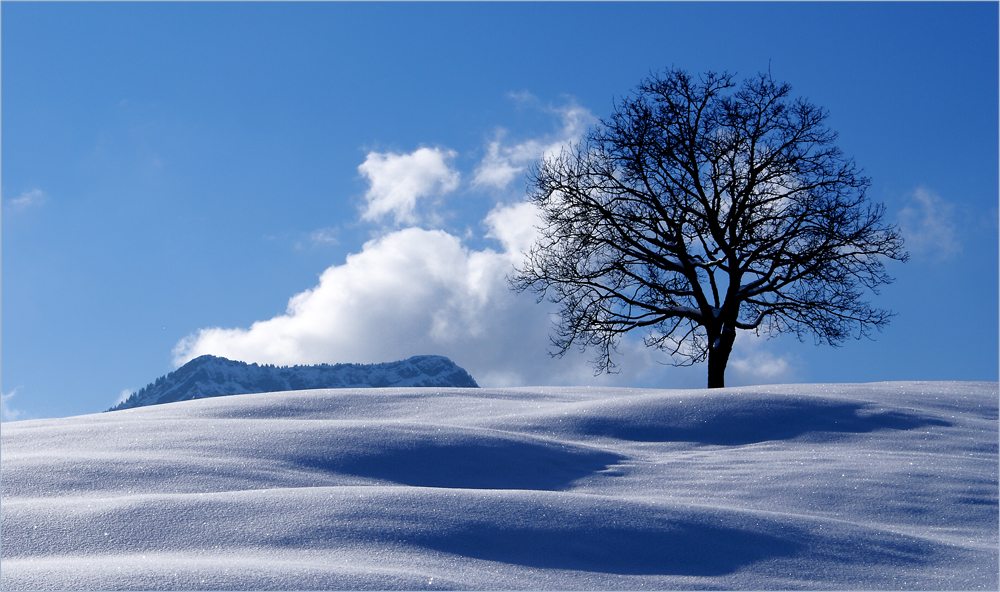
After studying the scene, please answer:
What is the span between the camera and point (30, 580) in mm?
2502

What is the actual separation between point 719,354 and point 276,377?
522 ft

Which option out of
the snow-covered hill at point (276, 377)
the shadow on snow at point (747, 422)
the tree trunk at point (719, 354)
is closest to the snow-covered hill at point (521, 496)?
the shadow on snow at point (747, 422)

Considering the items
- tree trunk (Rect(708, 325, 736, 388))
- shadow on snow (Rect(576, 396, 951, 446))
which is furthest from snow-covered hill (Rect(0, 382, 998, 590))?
tree trunk (Rect(708, 325, 736, 388))

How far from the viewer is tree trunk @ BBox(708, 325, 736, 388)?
37.8 feet

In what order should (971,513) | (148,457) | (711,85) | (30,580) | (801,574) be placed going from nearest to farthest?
(30,580)
(801,574)
(971,513)
(148,457)
(711,85)

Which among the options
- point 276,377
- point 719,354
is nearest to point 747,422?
point 719,354

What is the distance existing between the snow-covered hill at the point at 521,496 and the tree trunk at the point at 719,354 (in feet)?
16.7

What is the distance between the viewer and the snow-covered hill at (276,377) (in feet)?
506

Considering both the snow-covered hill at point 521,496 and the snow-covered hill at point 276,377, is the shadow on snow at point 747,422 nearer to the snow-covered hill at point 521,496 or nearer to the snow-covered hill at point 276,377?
the snow-covered hill at point 521,496

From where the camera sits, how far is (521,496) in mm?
3555

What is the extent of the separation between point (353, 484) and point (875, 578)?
2.70 metres

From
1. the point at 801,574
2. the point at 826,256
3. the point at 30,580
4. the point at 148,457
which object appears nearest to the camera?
the point at 30,580

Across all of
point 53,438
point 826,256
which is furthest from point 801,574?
point 826,256

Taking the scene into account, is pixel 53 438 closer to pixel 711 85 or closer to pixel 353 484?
pixel 353 484
